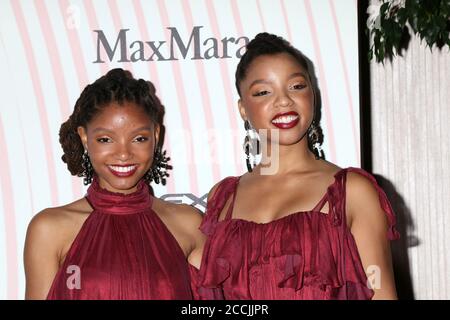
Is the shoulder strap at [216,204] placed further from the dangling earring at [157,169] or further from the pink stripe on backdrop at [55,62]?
the pink stripe on backdrop at [55,62]

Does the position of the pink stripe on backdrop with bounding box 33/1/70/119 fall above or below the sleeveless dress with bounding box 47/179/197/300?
above

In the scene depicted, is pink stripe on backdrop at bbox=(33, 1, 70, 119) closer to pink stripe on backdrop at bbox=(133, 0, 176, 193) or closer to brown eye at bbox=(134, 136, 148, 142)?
pink stripe on backdrop at bbox=(133, 0, 176, 193)

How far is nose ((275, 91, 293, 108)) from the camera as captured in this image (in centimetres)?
232

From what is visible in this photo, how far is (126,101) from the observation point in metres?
2.40

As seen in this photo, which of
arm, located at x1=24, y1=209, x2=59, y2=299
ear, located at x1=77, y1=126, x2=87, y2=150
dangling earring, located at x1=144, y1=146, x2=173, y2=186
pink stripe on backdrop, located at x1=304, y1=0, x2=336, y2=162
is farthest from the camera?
pink stripe on backdrop, located at x1=304, y1=0, x2=336, y2=162

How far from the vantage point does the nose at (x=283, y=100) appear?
91.5 inches

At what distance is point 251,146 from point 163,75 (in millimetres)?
434

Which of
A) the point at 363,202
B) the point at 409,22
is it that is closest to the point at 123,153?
the point at 363,202

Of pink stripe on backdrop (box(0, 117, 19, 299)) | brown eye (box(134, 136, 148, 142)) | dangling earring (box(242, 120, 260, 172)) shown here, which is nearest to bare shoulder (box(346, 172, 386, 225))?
dangling earring (box(242, 120, 260, 172))

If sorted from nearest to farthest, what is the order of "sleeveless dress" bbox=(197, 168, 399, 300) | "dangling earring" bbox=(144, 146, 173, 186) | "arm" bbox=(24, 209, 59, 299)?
"sleeveless dress" bbox=(197, 168, 399, 300) → "arm" bbox=(24, 209, 59, 299) → "dangling earring" bbox=(144, 146, 173, 186)

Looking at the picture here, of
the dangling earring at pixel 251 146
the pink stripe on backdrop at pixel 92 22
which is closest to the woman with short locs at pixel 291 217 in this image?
the dangling earring at pixel 251 146

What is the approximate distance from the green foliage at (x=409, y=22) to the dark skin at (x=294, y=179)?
730 mm

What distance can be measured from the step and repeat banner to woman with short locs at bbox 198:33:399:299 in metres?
0.29

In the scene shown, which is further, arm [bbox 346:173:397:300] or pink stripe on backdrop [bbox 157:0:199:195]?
pink stripe on backdrop [bbox 157:0:199:195]
